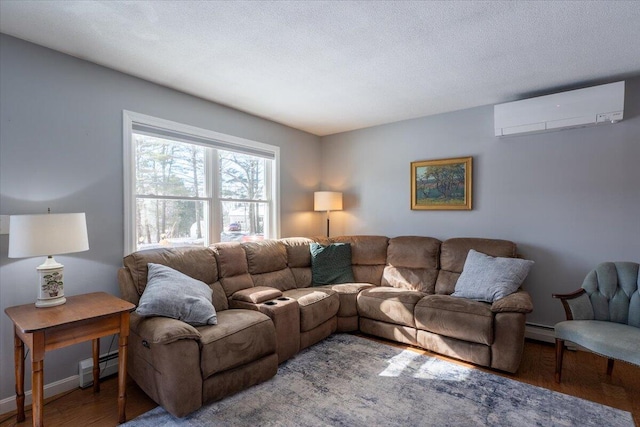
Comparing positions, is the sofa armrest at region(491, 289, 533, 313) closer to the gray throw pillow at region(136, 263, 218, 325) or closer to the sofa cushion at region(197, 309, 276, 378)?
the sofa cushion at region(197, 309, 276, 378)

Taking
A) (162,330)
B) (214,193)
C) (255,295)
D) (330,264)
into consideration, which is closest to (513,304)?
(330,264)

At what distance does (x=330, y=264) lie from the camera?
3922 millimetres

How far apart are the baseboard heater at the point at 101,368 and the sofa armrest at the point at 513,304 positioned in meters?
3.13

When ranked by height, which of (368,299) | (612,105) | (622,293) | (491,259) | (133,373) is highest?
(612,105)

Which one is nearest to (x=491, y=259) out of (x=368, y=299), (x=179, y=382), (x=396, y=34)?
(x=368, y=299)

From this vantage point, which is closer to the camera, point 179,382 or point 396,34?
point 179,382

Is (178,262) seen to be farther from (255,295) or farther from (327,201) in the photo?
(327,201)

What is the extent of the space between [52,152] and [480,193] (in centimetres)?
404

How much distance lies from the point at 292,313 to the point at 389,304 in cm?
101

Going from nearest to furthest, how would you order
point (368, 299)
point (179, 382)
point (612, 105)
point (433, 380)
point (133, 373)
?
point (179, 382) < point (133, 373) < point (433, 380) < point (612, 105) < point (368, 299)

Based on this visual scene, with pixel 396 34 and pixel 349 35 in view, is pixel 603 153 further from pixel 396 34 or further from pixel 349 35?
pixel 349 35

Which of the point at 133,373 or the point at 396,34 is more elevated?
the point at 396,34

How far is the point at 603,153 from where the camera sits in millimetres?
3064

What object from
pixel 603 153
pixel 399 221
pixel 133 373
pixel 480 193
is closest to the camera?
pixel 133 373
